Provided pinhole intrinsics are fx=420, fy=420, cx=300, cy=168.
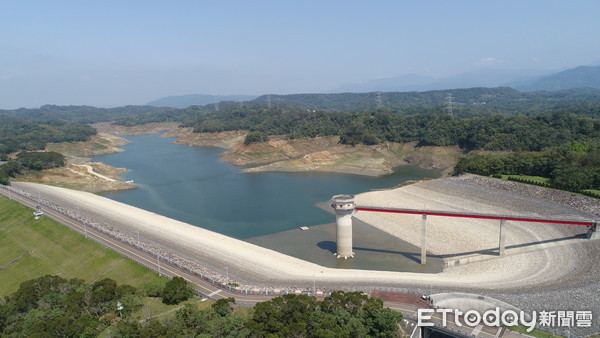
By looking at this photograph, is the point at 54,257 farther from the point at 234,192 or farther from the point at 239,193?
the point at 234,192

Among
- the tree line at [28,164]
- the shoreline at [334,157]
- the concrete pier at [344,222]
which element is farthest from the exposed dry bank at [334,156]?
the concrete pier at [344,222]

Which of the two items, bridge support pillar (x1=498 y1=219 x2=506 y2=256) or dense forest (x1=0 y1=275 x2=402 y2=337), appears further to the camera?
bridge support pillar (x1=498 y1=219 x2=506 y2=256)

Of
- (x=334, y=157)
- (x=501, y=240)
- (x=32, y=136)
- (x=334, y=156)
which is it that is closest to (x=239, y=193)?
(x=334, y=157)

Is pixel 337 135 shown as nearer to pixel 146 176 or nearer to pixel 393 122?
pixel 393 122

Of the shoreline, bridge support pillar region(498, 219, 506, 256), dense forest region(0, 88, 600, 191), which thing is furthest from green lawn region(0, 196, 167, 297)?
dense forest region(0, 88, 600, 191)

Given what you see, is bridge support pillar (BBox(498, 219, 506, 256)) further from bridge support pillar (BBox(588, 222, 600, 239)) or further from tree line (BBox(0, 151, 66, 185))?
tree line (BBox(0, 151, 66, 185))

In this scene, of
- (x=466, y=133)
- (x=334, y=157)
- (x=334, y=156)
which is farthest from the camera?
(x=334, y=156)
